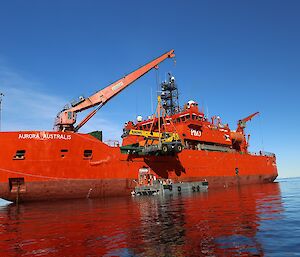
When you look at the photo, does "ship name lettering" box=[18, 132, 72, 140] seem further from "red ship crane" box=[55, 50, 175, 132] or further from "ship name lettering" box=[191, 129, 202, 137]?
"ship name lettering" box=[191, 129, 202, 137]

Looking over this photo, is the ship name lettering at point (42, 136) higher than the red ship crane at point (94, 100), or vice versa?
the red ship crane at point (94, 100)

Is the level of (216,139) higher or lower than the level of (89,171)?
higher

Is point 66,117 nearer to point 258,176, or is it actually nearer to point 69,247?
point 69,247

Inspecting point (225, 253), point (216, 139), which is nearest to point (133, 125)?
point (216, 139)

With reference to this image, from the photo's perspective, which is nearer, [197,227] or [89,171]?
[197,227]

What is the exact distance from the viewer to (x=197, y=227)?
1167cm

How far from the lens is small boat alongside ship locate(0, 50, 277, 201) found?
28.3 metres

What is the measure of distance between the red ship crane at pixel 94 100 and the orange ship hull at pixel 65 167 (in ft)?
12.0

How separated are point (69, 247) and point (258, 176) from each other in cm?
5198

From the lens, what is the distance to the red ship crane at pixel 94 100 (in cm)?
3364

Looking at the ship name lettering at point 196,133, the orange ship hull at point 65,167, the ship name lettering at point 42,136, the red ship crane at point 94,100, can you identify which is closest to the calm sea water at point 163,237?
the orange ship hull at point 65,167

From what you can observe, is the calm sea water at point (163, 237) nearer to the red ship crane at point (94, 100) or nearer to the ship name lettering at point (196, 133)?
the red ship crane at point (94, 100)

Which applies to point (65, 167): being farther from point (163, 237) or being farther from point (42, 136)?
point (163, 237)

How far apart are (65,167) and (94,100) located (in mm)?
9299
